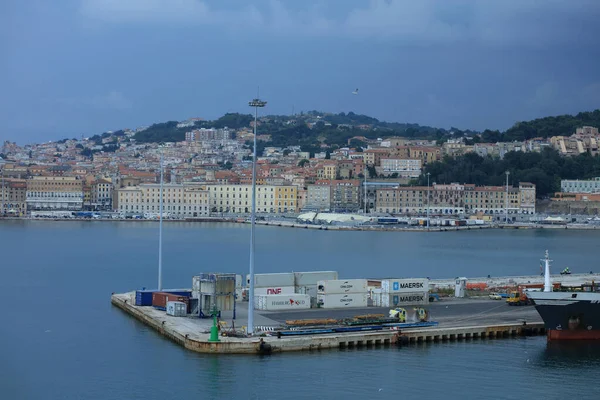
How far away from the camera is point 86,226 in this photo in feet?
188

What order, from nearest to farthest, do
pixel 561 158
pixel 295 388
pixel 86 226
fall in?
pixel 295 388 → pixel 86 226 → pixel 561 158

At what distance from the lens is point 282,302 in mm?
18641

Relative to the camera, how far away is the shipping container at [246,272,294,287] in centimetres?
1944

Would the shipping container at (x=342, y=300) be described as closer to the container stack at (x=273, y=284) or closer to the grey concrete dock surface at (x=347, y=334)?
the grey concrete dock surface at (x=347, y=334)

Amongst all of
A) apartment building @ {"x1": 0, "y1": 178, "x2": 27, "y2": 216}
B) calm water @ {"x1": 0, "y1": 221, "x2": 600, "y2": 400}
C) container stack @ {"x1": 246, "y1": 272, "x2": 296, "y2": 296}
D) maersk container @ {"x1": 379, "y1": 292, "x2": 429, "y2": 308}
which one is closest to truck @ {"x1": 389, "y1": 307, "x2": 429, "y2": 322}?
calm water @ {"x1": 0, "y1": 221, "x2": 600, "y2": 400}

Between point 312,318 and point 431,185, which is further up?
point 431,185

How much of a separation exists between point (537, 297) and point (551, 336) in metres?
0.73

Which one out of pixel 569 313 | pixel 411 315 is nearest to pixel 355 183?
pixel 411 315

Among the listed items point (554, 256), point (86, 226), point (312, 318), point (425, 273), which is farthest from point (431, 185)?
point (312, 318)

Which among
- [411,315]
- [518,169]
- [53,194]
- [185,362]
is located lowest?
[185,362]

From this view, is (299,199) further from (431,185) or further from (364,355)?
(364,355)

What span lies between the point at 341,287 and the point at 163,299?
3.24 m

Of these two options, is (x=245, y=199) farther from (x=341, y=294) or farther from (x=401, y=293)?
(x=341, y=294)

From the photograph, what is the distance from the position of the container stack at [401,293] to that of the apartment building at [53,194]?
52.2 m
